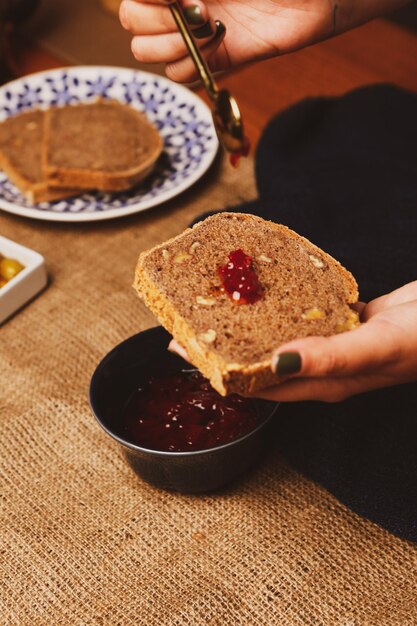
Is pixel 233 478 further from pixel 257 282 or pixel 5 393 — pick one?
pixel 5 393

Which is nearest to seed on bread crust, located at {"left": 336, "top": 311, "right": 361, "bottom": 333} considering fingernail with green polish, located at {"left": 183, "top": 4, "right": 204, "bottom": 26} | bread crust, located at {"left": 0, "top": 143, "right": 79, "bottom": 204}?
fingernail with green polish, located at {"left": 183, "top": 4, "right": 204, "bottom": 26}

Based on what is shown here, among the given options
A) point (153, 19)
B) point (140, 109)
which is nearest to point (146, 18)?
point (153, 19)

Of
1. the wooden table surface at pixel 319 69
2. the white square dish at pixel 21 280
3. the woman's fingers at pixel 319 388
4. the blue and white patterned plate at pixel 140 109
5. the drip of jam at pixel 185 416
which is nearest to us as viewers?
the woman's fingers at pixel 319 388

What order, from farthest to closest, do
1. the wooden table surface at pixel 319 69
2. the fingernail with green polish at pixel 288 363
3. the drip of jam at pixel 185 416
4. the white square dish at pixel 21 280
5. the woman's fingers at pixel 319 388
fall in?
the wooden table surface at pixel 319 69 → the white square dish at pixel 21 280 → the drip of jam at pixel 185 416 → the woman's fingers at pixel 319 388 → the fingernail with green polish at pixel 288 363

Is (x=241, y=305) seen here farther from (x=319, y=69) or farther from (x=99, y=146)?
(x=319, y=69)

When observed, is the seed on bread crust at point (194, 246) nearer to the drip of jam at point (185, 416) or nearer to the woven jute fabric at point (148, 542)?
the drip of jam at point (185, 416)

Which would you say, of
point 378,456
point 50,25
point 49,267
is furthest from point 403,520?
point 50,25

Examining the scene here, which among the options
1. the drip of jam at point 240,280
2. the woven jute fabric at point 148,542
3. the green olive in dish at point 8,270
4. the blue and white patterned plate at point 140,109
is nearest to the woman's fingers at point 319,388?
the drip of jam at point 240,280
